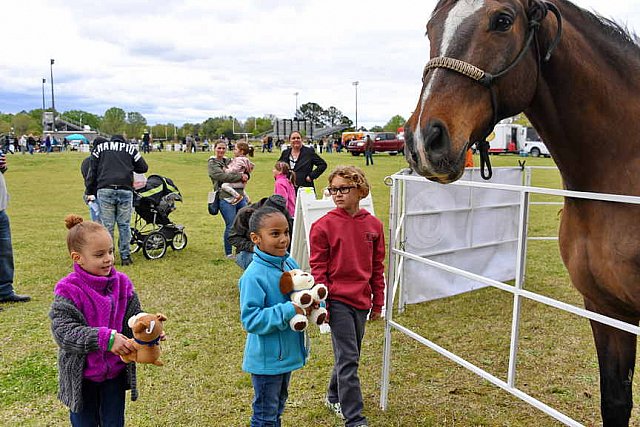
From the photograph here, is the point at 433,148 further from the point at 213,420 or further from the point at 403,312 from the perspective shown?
the point at 403,312

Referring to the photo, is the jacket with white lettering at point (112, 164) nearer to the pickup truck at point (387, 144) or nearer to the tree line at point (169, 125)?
the pickup truck at point (387, 144)

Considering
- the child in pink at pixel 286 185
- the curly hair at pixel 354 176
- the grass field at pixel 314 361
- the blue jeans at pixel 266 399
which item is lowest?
the grass field at pixel 314 361

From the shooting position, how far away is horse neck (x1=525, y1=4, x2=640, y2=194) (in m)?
2.24

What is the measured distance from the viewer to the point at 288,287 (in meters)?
2.57

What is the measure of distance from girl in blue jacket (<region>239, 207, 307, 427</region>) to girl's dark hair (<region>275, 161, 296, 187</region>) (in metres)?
4.13

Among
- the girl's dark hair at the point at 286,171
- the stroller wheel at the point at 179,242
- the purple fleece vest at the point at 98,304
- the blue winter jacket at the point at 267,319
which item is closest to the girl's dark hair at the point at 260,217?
the blue winter jacket at the point at 267,319

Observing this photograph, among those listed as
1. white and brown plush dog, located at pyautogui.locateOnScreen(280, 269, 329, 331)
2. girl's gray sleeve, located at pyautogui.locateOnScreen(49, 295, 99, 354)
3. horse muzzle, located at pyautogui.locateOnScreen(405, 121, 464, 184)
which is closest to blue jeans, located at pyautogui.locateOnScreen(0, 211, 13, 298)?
girl's gray sleeve, located at pyautogui.locateOnScreen(49, 295, 99, 354)

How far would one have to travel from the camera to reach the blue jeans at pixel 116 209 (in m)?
6.95

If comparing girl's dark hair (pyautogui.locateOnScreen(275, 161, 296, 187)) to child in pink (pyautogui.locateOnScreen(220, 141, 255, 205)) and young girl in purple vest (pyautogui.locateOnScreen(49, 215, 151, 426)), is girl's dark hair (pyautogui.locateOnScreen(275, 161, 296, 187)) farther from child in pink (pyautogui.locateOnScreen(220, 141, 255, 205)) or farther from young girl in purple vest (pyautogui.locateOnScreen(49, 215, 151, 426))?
young girl in purple vest (pyautogui.locateOnScreen(49, 215, 151, 426))

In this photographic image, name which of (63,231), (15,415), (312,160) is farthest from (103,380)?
Result: (63,231)

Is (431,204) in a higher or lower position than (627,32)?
lower

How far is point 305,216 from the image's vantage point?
527 cm

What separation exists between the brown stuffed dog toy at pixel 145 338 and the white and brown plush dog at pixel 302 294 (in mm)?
629

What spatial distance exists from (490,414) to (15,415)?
10.3 feet
